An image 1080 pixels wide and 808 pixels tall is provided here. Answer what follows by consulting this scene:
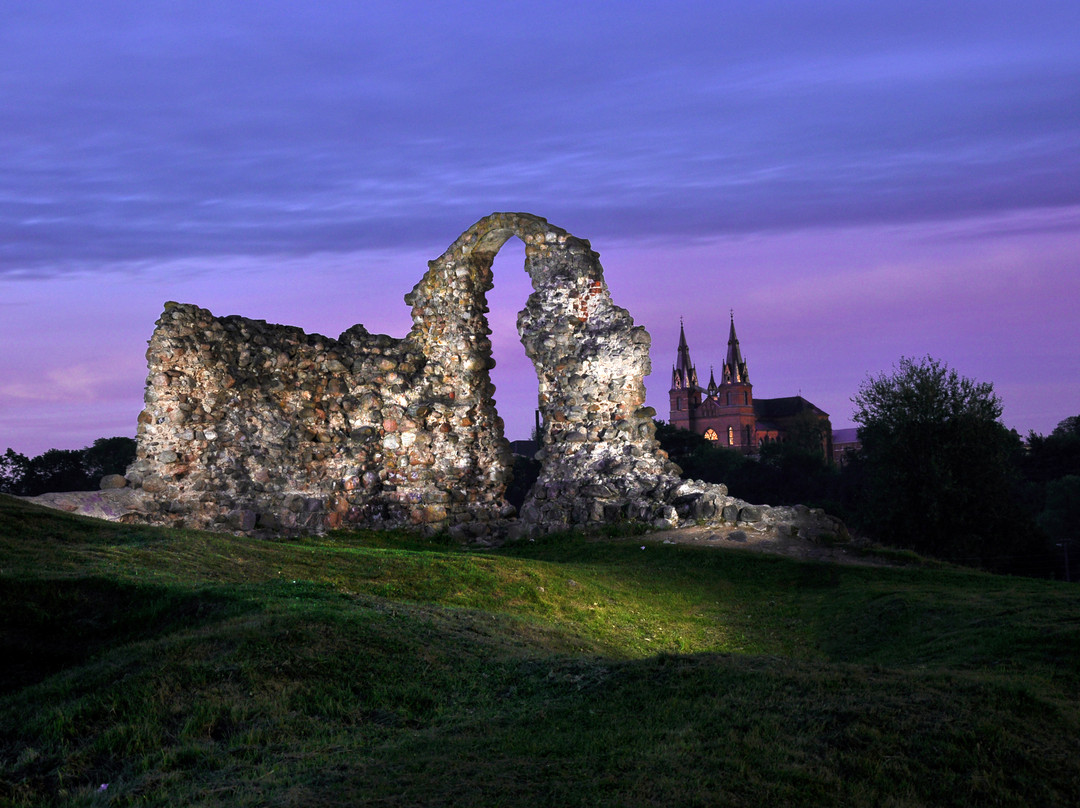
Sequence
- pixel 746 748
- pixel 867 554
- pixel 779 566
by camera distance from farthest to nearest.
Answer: pixel 867 554, pixel 779 566, pixel 746 748

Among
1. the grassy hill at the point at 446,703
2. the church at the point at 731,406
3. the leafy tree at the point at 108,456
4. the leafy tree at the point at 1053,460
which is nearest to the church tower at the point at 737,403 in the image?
the church at the point at 731,406

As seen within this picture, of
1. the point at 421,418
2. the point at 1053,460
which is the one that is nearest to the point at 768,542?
the point at 421,418

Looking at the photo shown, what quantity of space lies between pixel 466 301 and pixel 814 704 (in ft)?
45.0

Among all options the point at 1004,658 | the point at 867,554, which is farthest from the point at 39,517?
→ the point at 867,554

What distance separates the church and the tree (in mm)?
98898

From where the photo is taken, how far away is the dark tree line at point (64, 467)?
70.9 ft

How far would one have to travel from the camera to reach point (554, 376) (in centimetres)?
1717

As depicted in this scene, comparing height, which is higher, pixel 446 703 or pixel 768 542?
pixel 768 542

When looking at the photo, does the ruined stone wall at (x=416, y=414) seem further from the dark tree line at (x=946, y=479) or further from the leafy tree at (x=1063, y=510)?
the leafy tree at (x=1063, y=510)

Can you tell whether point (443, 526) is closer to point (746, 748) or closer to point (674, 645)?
point (674, 645)

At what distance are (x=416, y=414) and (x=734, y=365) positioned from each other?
371 ft

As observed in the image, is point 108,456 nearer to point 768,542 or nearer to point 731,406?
point 768,542

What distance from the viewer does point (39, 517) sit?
974 centimetres

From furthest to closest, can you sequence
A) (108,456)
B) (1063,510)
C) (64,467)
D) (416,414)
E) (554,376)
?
1. (1063,510)
2. (108,456)
3. (64,467)
4. (416,414)
5. (554,376)
